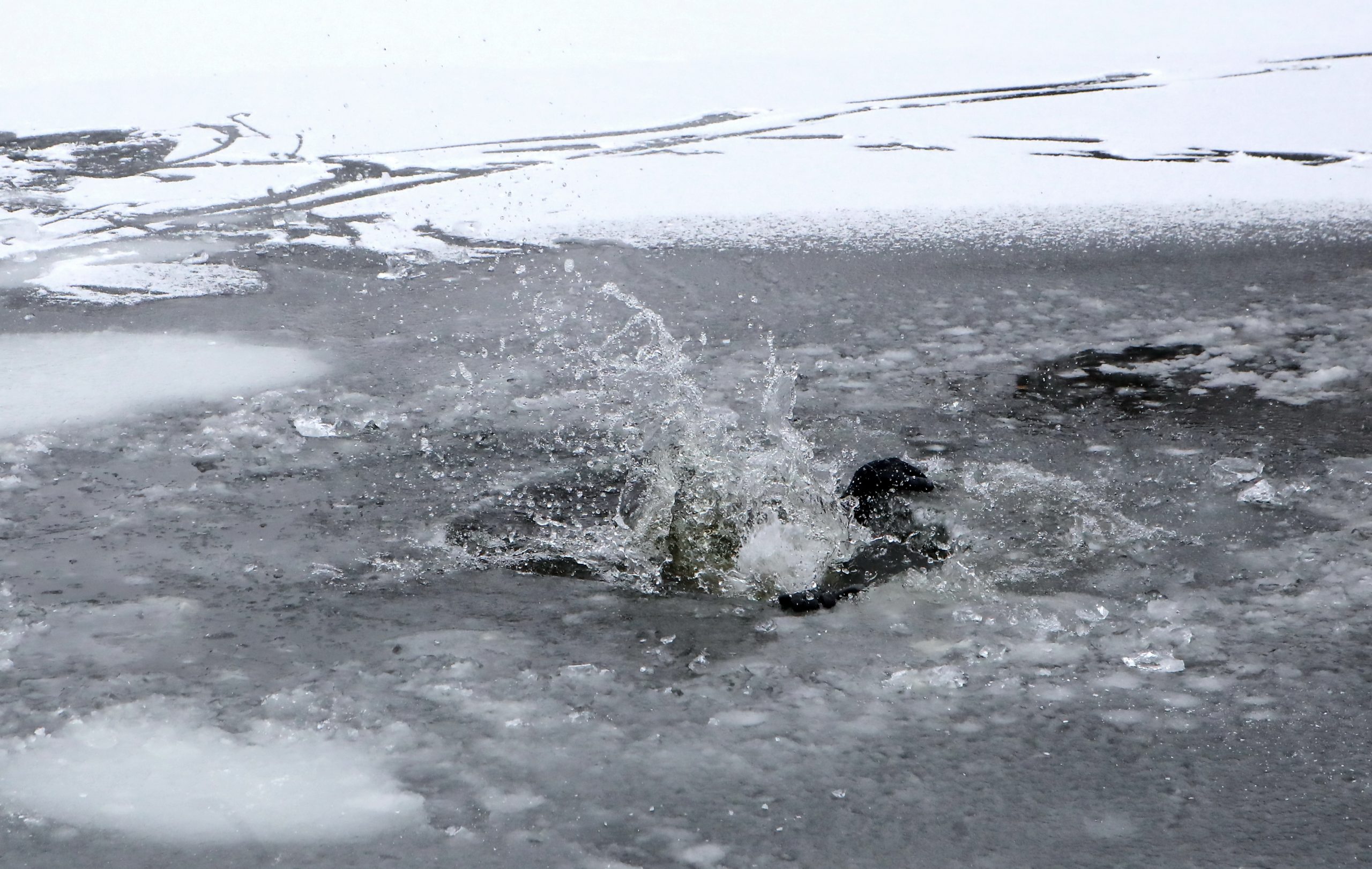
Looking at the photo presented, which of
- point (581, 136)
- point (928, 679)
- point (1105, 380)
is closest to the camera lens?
point (928, 679)

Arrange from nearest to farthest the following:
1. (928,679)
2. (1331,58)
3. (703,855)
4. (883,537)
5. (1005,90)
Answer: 1. (703,855)
2. (928,679)
3. (883,537)
4. (1005,90)
5. (1331,58)

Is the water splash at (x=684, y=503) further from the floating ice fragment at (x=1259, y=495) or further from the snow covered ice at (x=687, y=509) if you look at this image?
the floating ice fragment at (x=1259, y=495)

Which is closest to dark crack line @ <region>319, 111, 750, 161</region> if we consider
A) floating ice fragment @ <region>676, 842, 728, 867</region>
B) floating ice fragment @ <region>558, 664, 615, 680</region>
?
floating ice fragment @ <region>558, 664, 615, 680</region>

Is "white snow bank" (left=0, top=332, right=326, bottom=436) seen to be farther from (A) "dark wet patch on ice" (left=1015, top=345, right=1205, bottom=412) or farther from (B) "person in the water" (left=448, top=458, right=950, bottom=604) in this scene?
(A) "dark wet patch on ice" (left=1015, top=345, right=1205, bottom=412)

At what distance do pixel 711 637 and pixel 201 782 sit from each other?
101cm

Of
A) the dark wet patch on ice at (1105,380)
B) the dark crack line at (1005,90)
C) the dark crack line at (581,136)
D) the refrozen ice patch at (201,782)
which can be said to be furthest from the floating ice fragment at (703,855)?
the dark crack line at (1005,90)

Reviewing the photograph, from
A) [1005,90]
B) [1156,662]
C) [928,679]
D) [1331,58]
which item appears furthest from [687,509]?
[1331,58]

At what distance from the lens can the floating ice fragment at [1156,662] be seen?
2447 millimetres

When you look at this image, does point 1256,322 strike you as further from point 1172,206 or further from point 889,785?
point 889,785

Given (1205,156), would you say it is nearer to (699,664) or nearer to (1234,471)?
(1234,471)

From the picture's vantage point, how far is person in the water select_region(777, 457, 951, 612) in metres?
2.78

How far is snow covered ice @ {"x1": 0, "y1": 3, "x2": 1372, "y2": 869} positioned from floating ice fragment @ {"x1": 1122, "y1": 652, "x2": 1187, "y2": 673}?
1 cm

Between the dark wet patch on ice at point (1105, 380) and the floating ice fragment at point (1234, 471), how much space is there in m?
0.44

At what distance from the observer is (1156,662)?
2471mm
